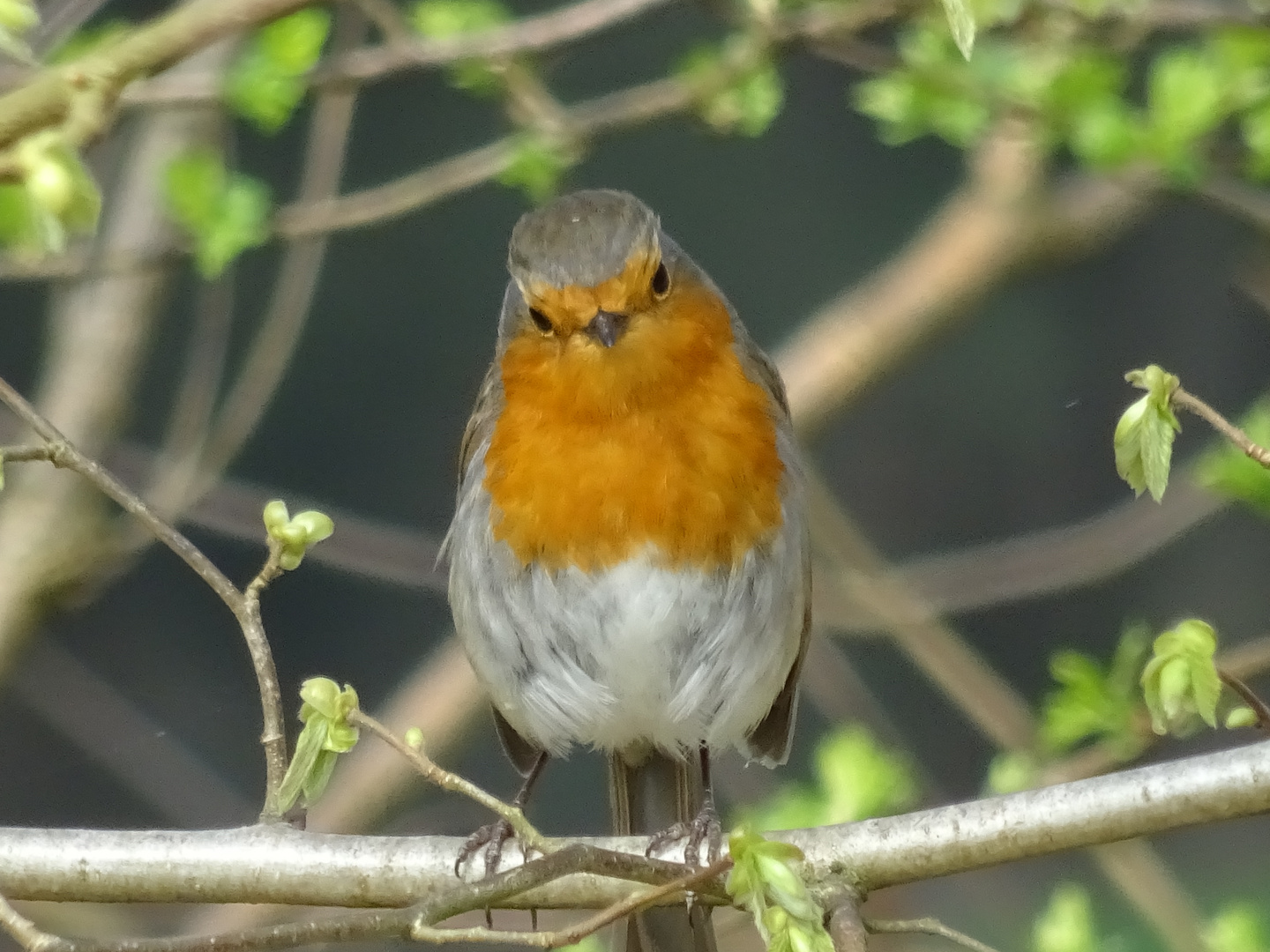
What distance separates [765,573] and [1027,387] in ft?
8.78

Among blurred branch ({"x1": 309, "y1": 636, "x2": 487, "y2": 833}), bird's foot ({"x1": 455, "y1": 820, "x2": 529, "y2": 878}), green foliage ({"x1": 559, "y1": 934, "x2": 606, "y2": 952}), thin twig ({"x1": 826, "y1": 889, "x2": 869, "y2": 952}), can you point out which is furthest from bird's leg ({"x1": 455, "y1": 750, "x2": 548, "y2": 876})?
blurred branch ({"x1": 309, "y1": 636, "x2": 487, "y2": 833})

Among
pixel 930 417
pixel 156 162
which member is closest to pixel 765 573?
pixel 156 162

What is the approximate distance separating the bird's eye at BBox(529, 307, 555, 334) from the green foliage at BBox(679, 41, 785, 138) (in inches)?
29.9

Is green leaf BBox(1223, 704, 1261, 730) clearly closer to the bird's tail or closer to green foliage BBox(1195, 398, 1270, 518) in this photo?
green foliage BBox(1195, 398, 1270, 518)

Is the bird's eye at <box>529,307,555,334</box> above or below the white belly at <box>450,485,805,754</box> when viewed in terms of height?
above

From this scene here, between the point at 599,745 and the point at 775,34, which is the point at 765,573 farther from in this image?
the point at 775,34

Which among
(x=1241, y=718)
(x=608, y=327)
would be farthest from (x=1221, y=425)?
(x=608, y=327)

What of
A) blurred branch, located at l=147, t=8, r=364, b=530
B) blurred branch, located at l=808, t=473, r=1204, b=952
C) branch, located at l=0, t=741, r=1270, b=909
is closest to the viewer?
branch, located at l=0, t=741, r=1270, b=909

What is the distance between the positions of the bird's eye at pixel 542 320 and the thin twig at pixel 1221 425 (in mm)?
1137

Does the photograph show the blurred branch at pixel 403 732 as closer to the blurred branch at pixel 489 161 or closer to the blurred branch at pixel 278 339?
the blurred branch at pixel 278 339

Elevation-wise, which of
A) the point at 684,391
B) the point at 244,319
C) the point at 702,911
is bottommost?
the point at 702,911

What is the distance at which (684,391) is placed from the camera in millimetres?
2463

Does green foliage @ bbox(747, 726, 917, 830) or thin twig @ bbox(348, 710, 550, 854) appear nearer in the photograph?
thin twig @ bbox(348, 710, 550, 854)

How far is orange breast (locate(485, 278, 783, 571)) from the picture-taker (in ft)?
7.92
